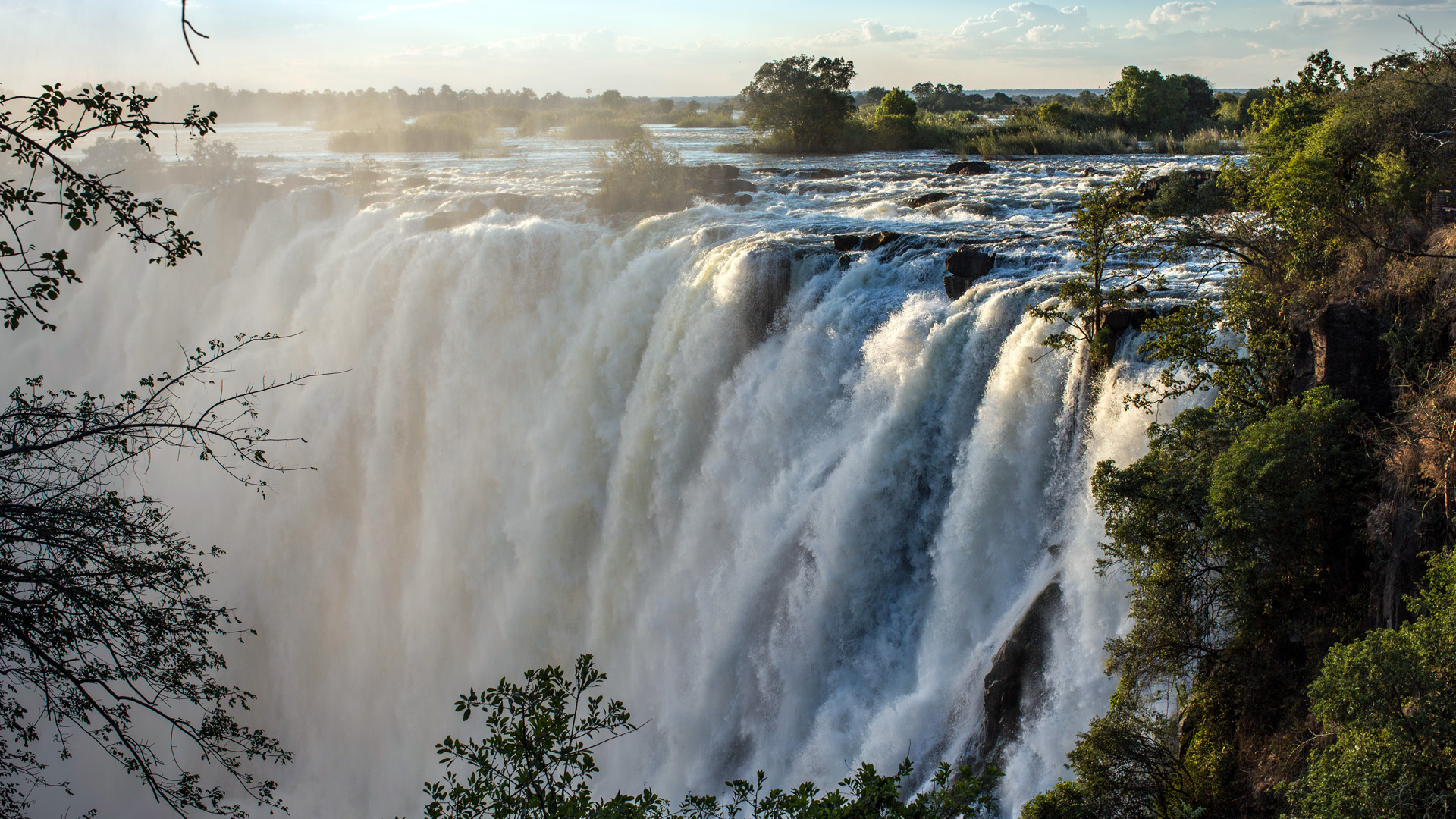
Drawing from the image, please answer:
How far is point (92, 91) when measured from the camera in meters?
4.16

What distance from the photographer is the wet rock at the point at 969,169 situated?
82.8 ft

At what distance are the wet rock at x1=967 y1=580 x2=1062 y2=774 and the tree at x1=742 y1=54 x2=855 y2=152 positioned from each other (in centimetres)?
3311

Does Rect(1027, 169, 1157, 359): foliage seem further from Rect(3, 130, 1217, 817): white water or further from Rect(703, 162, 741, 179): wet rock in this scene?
Rect(703, 162, 741, 179): wet rock

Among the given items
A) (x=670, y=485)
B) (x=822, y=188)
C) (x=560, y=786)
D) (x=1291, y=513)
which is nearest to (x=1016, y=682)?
(x=1291, y=513)

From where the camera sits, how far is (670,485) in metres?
15.5

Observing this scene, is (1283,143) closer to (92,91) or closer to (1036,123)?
(92,91)

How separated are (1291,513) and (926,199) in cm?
Result: 1451

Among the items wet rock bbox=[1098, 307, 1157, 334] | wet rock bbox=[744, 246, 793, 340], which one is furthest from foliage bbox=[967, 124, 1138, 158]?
wet rock bbox=[1098, 307, 1157, 334]

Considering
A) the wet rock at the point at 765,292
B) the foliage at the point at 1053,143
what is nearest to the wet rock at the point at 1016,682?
the wet rock at the point at 765,292

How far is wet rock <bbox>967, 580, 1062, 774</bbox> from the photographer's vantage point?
9.50 meters

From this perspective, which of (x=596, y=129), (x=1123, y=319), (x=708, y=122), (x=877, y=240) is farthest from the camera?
(x=708, y=122)

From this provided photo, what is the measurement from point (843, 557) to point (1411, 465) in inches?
268

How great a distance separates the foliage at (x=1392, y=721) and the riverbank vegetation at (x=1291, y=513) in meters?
0.03

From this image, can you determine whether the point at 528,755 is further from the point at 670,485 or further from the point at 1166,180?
the point at 1166,180
